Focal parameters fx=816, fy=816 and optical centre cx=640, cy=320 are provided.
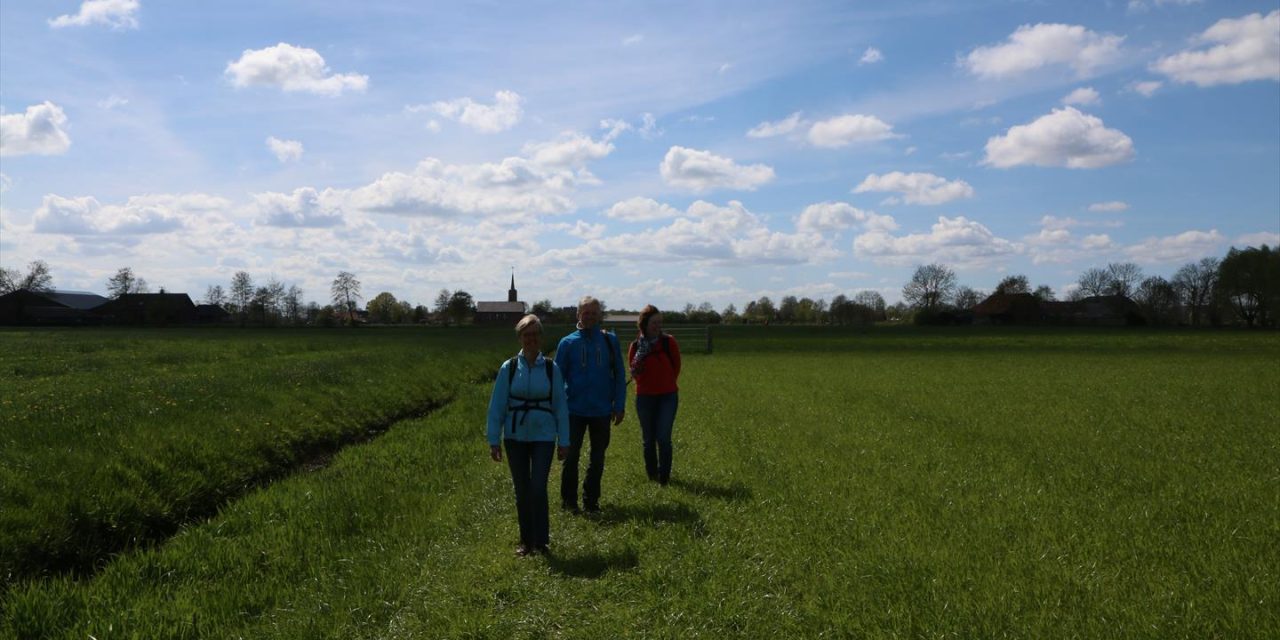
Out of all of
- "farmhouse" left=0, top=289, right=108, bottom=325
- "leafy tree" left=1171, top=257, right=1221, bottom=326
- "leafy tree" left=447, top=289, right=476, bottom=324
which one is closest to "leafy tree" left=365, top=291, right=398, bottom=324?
"leafy tree" left=447, top=289, right=476, bottom=324

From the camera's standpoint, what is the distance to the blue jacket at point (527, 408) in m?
7.62

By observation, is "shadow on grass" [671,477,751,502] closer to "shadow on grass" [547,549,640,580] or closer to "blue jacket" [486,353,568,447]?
"shadow on grass" [547,549,640,580]

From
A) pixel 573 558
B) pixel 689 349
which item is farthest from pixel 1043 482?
pixel 689 349

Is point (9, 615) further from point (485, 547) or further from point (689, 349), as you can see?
point (689, 349)

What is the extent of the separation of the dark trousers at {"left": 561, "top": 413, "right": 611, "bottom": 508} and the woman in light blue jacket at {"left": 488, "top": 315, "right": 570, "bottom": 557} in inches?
50.9

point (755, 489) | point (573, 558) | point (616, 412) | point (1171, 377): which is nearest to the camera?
point (573, 558)

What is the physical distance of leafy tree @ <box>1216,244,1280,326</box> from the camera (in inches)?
3629

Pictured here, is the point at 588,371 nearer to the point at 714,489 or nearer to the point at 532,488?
the point at 532,488

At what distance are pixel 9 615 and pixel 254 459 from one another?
6.82 meters

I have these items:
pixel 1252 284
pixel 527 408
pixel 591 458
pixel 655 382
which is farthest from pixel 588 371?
pixel 1252 284

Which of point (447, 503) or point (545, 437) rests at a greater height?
point (545, 437)

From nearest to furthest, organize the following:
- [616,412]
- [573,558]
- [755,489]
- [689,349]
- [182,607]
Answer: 1. [182,607]
2. [573,558]
3. [616,412]
4. [755,489]
5. [689,349]

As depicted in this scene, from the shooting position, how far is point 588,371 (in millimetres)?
9016

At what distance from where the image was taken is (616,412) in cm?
916
